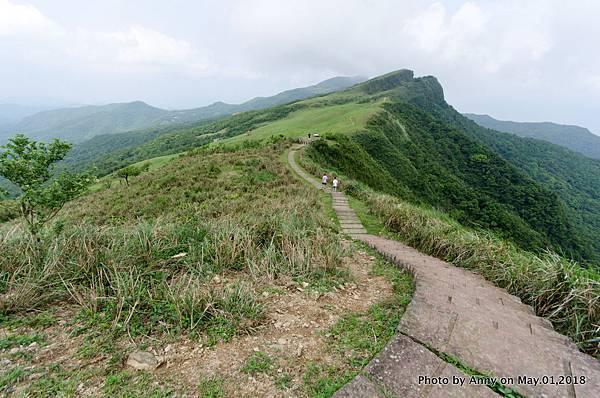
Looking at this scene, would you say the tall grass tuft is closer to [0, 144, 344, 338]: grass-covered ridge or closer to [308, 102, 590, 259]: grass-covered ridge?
[0, 144, 344, 338]: grass-covered ridge

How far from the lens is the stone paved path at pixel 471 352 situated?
230cm

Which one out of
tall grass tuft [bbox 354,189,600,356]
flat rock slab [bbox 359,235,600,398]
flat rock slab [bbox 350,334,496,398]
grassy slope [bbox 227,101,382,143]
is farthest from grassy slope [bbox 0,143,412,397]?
grassy slope [bbox 227,101,382,143]

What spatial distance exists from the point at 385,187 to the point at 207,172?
Result: 53.4ft

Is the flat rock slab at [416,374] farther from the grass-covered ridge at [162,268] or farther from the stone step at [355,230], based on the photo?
the stone step at [355,230]

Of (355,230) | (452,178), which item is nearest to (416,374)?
(355,230)

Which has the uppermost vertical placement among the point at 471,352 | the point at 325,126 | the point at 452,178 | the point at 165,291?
the point at 325,126

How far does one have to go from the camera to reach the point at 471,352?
2691mm

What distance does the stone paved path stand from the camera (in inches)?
90.4

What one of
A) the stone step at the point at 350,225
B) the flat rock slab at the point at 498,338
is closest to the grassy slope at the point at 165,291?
the flat rock slab at the point at 498,338

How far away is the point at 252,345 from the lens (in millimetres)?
2793

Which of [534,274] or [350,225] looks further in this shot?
[350,225]

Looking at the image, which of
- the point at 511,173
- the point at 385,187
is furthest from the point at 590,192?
the point at 385,187

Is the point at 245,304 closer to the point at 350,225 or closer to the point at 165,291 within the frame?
the point at 165,291

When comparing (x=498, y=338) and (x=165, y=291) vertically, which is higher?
(x=165, y=291)
